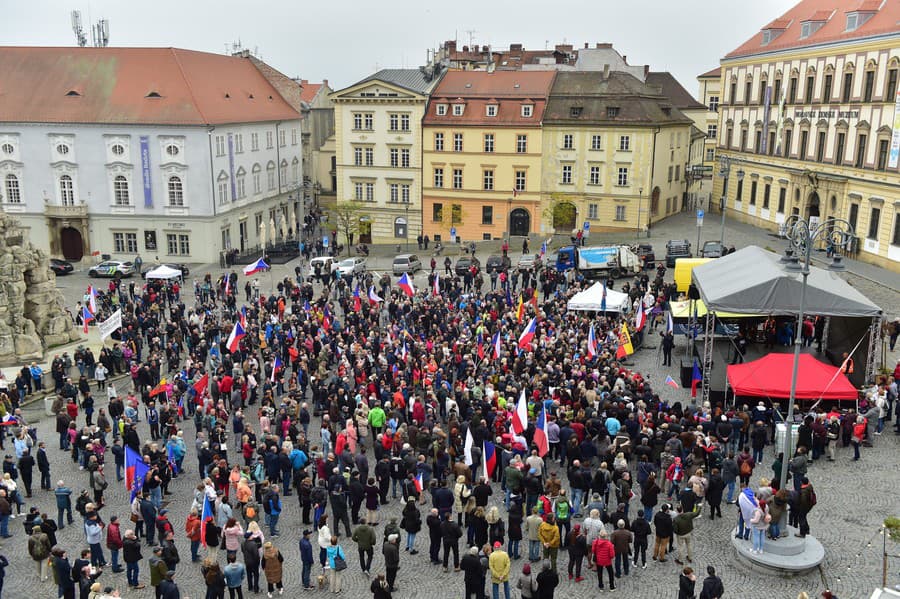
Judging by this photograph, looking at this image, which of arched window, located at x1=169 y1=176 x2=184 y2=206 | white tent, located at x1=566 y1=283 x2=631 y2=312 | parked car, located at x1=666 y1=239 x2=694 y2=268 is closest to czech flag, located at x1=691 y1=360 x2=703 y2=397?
white tent, located at x1=566 y1=283 x2=631 y2=312

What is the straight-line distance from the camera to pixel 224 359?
1136 inches

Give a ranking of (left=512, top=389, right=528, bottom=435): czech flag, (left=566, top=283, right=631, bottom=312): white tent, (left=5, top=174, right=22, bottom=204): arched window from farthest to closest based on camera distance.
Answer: (left=5, top=174, right=22, bottom=204): arched window
(left=566, top=283, right=631, bottom=312): white tent
(left=512, top=389, right=528, bottom=435): czech flag

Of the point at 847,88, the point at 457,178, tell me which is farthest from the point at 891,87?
the point at 457,178

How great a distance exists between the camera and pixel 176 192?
2227 inches

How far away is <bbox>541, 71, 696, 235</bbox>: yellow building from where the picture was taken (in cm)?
5916

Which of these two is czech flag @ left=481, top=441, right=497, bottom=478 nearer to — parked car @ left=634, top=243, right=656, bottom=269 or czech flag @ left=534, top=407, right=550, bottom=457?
czech flag @ left=534, top=407, right=550, bottom=457

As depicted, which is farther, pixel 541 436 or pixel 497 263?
pixel 497 263

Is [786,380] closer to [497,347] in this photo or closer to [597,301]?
[497,347]

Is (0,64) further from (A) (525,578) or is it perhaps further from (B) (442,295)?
(A) (525,578)

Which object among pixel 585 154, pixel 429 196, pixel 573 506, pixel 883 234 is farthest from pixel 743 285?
pixel 429 196

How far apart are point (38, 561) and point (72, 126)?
45.7m

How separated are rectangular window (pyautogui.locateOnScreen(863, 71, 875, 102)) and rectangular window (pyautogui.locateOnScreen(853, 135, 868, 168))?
217cm

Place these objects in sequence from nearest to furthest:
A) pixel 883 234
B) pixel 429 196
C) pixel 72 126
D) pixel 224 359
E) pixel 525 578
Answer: pixel 525 578 → pixel 224 359 → pixel 883 234 → pixel 72 126 → pixel 429 196

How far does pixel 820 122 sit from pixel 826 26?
22.8 ft
